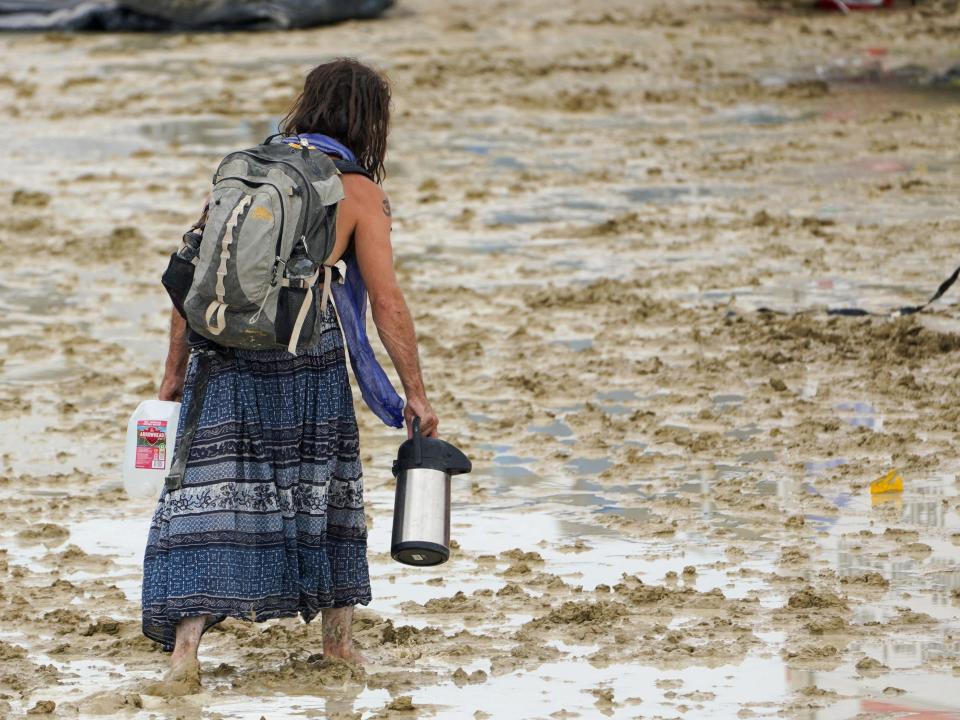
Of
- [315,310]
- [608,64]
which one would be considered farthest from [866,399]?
[608,64]

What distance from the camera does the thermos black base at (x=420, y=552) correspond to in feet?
16.0

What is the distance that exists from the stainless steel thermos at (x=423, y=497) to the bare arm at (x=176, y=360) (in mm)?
644

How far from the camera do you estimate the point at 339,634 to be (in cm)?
501

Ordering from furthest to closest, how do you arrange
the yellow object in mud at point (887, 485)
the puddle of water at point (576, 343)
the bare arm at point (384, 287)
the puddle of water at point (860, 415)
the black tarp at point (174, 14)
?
the black tarp at point (174, 14) → the puddle of water at point (576, 343) → the puddle of water at point (860, 415) → the yellow object in mud at point (887, 485) → the bare arm at point (384, 287)

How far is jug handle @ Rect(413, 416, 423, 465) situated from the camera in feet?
16.1

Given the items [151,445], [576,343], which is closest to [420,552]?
[151,445]

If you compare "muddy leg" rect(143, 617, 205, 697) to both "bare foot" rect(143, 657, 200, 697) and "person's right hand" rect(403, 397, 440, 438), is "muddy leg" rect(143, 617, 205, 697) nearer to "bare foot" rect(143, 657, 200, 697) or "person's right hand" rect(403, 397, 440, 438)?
"bare foot" rect(143, 657, 200, 697)

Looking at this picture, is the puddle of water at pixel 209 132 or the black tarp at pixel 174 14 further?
the black tarp at pixel 174 14

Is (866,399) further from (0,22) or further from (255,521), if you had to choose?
(0,22)

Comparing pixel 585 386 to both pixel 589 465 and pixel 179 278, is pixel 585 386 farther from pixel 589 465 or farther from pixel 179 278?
pixel 179 278

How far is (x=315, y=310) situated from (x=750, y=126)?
1080cm

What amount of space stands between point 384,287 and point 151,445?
2.62 feet

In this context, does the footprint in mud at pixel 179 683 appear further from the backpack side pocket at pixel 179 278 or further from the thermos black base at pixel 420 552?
the backpack side pocket at pixel 179 278

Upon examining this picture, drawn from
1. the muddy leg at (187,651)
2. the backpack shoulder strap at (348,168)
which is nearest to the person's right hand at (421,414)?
the backpack shoulder strap at (348,168)
